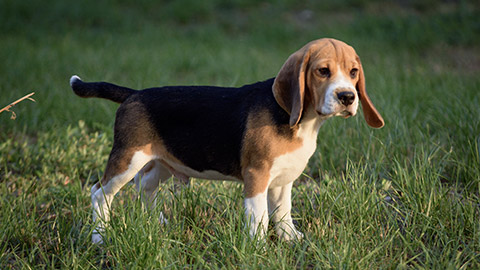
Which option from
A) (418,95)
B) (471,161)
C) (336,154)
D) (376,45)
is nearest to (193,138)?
(336,154)

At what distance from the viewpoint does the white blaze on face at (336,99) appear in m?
3.09

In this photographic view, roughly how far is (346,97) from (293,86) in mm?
366

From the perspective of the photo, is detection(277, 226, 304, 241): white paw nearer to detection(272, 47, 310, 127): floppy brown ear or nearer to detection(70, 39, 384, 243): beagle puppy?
detection(70, 39, 384, 243): beagle puppy

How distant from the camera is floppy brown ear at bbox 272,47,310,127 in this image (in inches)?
128

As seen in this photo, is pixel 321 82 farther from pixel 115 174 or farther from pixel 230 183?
pixel 230 183

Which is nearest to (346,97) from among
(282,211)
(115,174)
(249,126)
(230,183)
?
(249,126)

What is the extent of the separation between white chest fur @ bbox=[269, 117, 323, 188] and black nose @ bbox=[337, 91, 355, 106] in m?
0.39

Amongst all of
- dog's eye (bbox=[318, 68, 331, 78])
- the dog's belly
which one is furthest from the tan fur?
dog's eye (bbox=[318, 68, 331, 78])

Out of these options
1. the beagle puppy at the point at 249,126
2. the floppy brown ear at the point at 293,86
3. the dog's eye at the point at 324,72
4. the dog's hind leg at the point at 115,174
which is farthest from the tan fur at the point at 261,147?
the dog's hind leg at the point at 115,174

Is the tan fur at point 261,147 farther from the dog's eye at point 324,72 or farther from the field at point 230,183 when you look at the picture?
the dog's eye at point 324,72

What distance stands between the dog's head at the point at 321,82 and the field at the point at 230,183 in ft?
2.41

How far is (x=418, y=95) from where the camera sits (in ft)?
22.9

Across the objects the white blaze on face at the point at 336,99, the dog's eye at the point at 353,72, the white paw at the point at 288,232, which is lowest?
the white paw at the point at 288,232

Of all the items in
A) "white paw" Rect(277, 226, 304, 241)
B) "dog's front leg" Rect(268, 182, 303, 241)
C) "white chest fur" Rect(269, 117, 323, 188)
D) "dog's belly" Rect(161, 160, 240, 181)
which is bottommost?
"white paw" Rect(277, 226, 304, 241)
